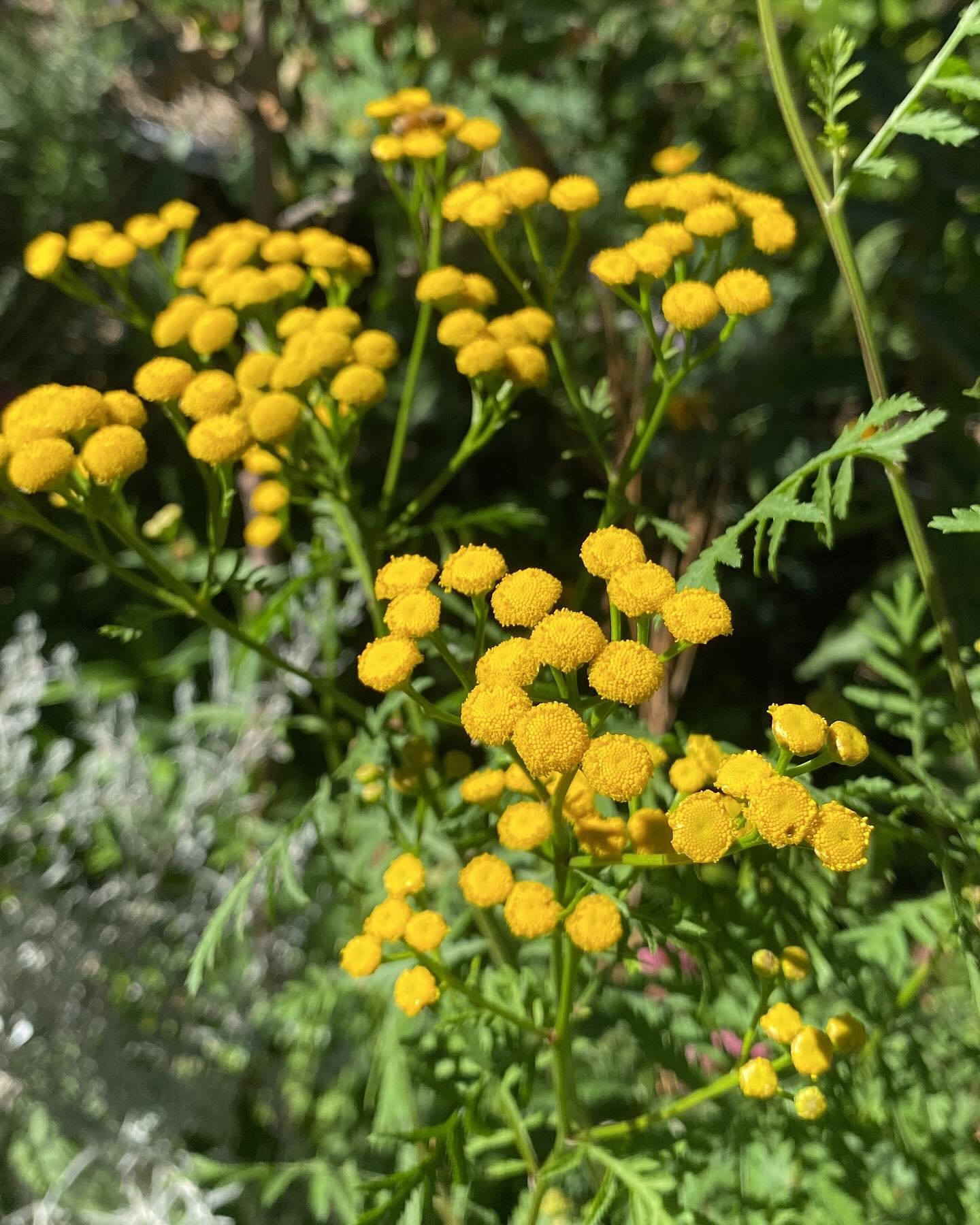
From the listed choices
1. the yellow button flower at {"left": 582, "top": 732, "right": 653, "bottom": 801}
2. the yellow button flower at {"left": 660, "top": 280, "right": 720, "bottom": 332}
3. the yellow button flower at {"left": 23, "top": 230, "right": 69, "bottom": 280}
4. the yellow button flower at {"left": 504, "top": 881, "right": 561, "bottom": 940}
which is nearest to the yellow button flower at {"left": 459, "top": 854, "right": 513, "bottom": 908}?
the yellow button flower at {"left": 504, "top": 881, "right": 561, "bottom": 940}

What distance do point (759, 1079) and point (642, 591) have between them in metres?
0.50

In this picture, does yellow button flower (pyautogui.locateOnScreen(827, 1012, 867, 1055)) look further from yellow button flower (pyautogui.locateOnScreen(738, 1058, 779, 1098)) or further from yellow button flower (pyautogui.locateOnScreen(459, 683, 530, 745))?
yellow button flower (pyautogui.locateOnScreen(459, 683, 530, 745))

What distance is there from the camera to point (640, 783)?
73 centimetres

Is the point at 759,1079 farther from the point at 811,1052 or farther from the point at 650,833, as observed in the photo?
the point at 650,833

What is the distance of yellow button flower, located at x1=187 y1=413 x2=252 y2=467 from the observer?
39.9 inches

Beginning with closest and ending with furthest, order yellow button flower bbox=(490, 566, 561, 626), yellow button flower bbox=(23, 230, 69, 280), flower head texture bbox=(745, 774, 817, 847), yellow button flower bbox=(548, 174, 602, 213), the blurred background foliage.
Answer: flower head texture bbox=(745, 774, 817, 847) < yellow button flower bbox=(490, 566, 561, 626) < yellow button flower bbox=(548, 174, 602, 213) < yellow button flower bbox=(23, 230, 69, 280) < the blurred background foliage

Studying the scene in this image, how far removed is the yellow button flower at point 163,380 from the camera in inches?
42.4

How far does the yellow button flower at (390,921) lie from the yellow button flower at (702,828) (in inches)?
14.1

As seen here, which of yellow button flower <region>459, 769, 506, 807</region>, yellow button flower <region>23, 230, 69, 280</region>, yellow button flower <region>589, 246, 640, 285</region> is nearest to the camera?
yellow button flower <region>459, 769, 506, 807</region>

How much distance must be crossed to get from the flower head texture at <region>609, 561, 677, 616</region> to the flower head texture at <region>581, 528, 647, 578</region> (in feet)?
0.06

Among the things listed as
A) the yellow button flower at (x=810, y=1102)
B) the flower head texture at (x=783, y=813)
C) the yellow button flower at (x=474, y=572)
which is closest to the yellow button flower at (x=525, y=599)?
the yellow button flower at (x=474, y=572)

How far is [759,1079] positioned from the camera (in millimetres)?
862

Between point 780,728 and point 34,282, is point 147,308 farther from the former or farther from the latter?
point 780,728

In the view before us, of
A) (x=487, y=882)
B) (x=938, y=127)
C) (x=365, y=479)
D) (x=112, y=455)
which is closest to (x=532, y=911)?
(x=487, y=882)
